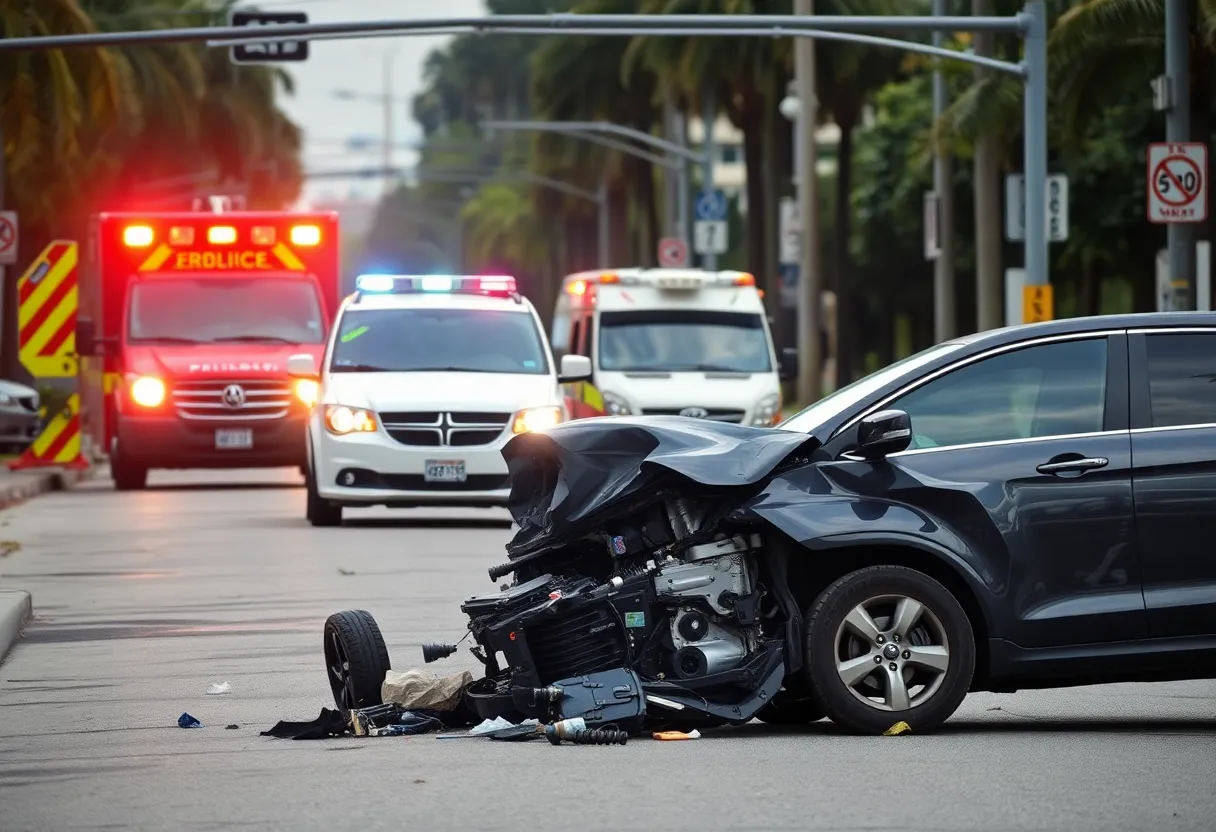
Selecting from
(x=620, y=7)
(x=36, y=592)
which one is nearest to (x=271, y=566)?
(x=36, y=592)

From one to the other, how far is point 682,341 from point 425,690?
16786 millimetres

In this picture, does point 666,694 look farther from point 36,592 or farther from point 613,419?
point 36,592

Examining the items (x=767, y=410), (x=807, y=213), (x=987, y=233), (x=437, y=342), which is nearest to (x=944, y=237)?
(x=987, y=233)

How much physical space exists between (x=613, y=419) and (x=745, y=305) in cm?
1688

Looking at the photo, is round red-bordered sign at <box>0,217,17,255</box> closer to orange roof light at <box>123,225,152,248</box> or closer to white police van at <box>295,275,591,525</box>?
orange roof light at <box>123,225,152,248</box>

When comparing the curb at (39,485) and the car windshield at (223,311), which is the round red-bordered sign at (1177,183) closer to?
the car windshield at (223,311)

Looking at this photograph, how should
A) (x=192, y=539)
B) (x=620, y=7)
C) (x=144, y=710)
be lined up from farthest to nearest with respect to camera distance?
(x=620, y=7), (x=192, y=539), (x=144, y=710)

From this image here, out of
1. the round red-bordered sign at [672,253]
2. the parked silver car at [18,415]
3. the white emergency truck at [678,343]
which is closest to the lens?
the white emergency truck at [678,343]

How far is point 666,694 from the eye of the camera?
9477mm

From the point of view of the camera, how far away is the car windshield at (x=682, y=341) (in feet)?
85.9

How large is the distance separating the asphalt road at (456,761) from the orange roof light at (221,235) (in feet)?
44.3

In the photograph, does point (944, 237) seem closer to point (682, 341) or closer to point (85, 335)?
point (682, 341)

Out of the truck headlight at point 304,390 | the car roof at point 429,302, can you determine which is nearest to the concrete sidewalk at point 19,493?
the truck headlight at point 304,390

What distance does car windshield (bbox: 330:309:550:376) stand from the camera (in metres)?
21.8
